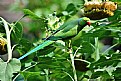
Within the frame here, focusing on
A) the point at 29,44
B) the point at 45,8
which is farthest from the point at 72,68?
the point at 45,8

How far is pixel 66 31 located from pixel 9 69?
0.80ft

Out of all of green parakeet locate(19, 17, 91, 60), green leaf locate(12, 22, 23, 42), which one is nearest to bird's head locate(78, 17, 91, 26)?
green parakeet locate(19, 17, 91, 60)

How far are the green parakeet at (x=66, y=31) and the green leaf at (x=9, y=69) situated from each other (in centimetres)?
9

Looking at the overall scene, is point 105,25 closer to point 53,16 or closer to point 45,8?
point 53,16

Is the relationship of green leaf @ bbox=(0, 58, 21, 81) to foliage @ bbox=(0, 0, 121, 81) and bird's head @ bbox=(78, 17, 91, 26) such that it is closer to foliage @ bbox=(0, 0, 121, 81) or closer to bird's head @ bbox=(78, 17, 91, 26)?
foliage @ bbox=(0, 0, 121, 81)

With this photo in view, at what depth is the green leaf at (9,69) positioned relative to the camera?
1.02 metres

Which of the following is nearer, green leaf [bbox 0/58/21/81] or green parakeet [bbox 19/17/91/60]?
green leaf [bbox 0/58/21/81]

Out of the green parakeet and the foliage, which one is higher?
the green parakeet

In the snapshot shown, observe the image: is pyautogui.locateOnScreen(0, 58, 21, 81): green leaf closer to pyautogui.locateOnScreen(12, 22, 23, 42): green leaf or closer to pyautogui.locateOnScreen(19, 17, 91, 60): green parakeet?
pyautogui.locateOnScreen(19, 17, 91, 60): green parakeet

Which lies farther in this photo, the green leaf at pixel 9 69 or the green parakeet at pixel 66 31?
the green parakeet at pixel 66 31

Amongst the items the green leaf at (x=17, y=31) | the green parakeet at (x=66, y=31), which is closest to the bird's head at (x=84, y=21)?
the green parakeet at (x=66, y=31)

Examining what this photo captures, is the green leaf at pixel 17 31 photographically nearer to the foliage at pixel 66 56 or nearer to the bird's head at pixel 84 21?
the foliage at pixel 66 56

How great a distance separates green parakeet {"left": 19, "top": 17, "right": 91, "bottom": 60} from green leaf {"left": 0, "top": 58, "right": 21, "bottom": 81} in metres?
0.09

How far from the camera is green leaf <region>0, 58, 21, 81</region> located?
1022mm
